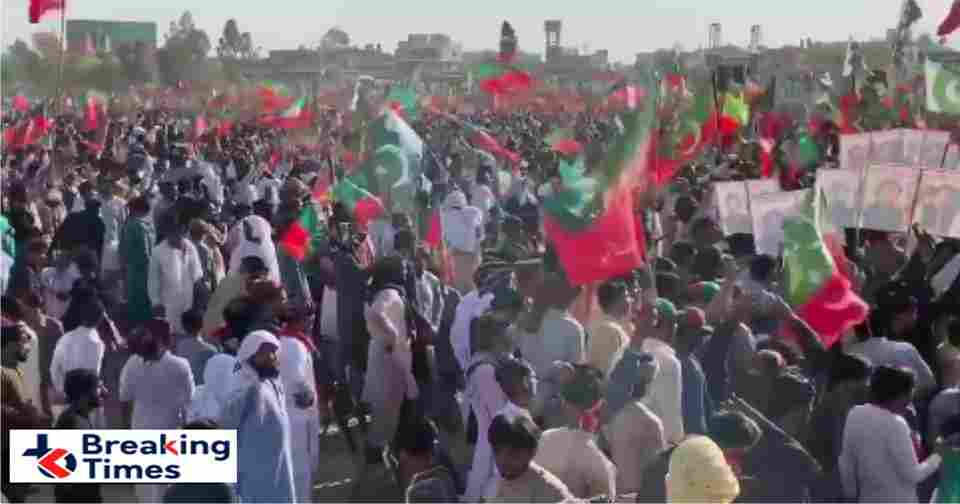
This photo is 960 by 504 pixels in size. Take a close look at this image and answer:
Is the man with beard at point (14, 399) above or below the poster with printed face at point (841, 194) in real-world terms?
below

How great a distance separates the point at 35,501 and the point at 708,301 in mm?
3399

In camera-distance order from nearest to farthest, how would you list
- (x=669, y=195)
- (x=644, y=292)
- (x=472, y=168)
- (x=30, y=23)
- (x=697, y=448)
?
(x=697, y=448), (x=644, y=292), (x=669, y=195), (x=30, y=23), (x=472, y=168)

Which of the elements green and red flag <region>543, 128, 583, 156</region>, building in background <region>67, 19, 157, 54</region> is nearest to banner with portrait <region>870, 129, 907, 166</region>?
green and red flag <region>543, 128, 583, 156</region>

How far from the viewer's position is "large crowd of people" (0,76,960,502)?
5.26 metres

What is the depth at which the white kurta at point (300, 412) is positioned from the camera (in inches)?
249

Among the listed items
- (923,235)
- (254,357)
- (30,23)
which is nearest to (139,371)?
(254,357)

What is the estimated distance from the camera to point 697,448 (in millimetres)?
4719

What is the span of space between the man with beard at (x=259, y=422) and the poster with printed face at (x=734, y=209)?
4323 millimetres

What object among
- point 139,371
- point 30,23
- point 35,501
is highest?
point 30,23

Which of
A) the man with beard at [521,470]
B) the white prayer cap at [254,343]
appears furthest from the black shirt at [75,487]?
the man with beard at [521,470]

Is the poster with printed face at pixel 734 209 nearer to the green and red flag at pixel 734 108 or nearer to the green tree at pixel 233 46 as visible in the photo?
the green and red flag at pixel 734 108

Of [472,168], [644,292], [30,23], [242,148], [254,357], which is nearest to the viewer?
[254,357]

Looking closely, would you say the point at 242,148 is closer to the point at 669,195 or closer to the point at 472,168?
the point at 472,168

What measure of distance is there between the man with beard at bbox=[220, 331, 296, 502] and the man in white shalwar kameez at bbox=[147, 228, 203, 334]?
9.80 ft
